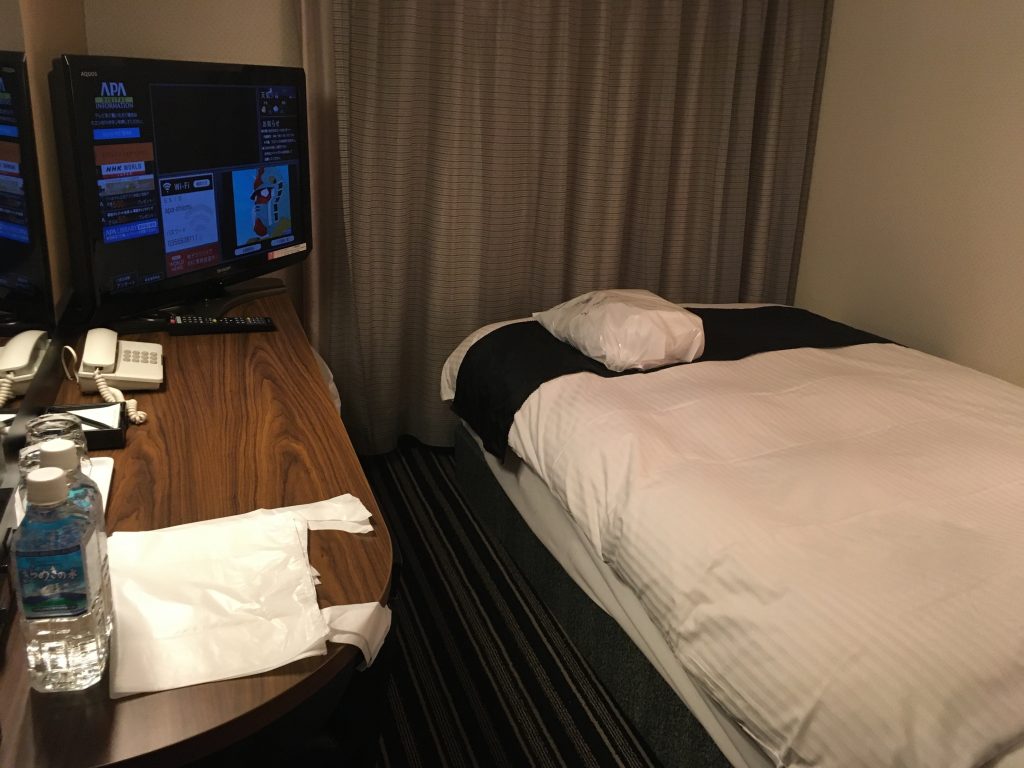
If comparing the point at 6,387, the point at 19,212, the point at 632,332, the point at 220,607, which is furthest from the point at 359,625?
the point at 632,332

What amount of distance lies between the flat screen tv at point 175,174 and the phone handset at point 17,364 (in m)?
0.49

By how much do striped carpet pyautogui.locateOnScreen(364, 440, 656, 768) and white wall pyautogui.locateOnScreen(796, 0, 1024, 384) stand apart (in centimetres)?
186

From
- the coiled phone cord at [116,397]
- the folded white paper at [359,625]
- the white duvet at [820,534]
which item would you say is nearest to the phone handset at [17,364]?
the coiled phone cord at [116,397]

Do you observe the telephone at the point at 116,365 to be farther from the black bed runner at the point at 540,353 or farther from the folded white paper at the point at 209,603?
→ the black bed runner at the point at 540,353

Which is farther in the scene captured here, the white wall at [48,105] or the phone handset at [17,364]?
the white wall at [48,105]

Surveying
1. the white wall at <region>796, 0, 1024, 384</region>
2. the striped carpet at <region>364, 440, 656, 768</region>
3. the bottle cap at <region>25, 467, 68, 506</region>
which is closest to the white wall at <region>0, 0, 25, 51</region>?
the bottle cap at <region>25, 467, 68, 506</region>

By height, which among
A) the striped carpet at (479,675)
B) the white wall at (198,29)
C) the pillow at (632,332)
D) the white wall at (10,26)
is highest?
the white wall at (198,29)

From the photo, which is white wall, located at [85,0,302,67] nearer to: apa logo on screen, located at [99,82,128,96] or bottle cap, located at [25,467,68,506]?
apa logo on screen, located at [99,82,128,96]

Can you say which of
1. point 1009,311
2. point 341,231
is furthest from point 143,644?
point 1009,311

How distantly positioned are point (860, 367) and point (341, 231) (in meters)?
1.76

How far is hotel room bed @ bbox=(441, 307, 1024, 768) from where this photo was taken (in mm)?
1150

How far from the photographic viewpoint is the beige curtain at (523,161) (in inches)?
106

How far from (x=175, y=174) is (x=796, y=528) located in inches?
64.8

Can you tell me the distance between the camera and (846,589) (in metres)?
1.29
